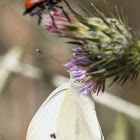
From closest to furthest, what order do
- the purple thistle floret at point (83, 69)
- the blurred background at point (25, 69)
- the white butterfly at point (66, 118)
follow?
the purple thistle floret at point (83, 69), the white butterfly at point (66, 118), the blurred background at point (25, 69)

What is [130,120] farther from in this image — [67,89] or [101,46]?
[101,46]

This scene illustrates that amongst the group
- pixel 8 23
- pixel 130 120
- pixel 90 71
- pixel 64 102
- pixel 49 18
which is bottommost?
pixel 130 120

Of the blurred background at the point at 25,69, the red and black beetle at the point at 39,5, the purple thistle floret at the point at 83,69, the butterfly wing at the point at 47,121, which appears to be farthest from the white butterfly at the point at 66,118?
the red and black beetle at the point at 39,5

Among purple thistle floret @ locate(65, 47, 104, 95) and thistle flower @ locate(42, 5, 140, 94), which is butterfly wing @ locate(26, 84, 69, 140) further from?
thistle flower @ locate(42, 5, 140, 94)

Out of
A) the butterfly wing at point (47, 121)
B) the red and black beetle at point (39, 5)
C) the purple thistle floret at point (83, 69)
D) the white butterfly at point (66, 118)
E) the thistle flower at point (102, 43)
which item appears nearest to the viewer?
the thistle flower at point (102, 43)

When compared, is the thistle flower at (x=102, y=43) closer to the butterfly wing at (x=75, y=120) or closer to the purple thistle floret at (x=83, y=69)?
the purple thistle floret at (x=83, y=69)

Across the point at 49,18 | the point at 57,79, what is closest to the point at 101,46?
the point at 49,18

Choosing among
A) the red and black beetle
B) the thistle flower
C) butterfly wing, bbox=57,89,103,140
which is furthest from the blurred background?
the thistle flower

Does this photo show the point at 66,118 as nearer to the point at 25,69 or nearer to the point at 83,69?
the point at 83,69
